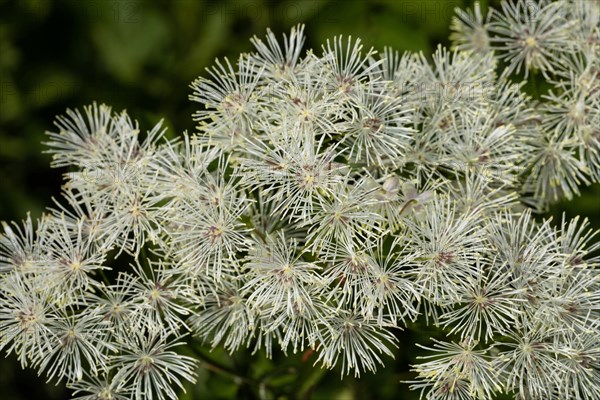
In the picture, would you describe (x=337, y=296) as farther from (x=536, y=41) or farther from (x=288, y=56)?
(x=536, y=41)

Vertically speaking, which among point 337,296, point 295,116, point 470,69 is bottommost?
point 337,296

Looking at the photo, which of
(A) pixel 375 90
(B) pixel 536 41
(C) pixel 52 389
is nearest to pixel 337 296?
(A) pixel 375 90

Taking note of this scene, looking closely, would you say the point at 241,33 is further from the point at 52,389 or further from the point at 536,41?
the point at 52,389

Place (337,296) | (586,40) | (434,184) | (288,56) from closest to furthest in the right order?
(337,296) → (434,184) → (288,56) → (586,40)

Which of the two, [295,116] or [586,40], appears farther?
[586,40]

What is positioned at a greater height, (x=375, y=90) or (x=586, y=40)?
(x=586, y=40)

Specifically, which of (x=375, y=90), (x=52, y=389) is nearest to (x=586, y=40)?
(x=375, y=90)

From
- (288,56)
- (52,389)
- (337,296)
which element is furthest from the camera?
(52,389)
